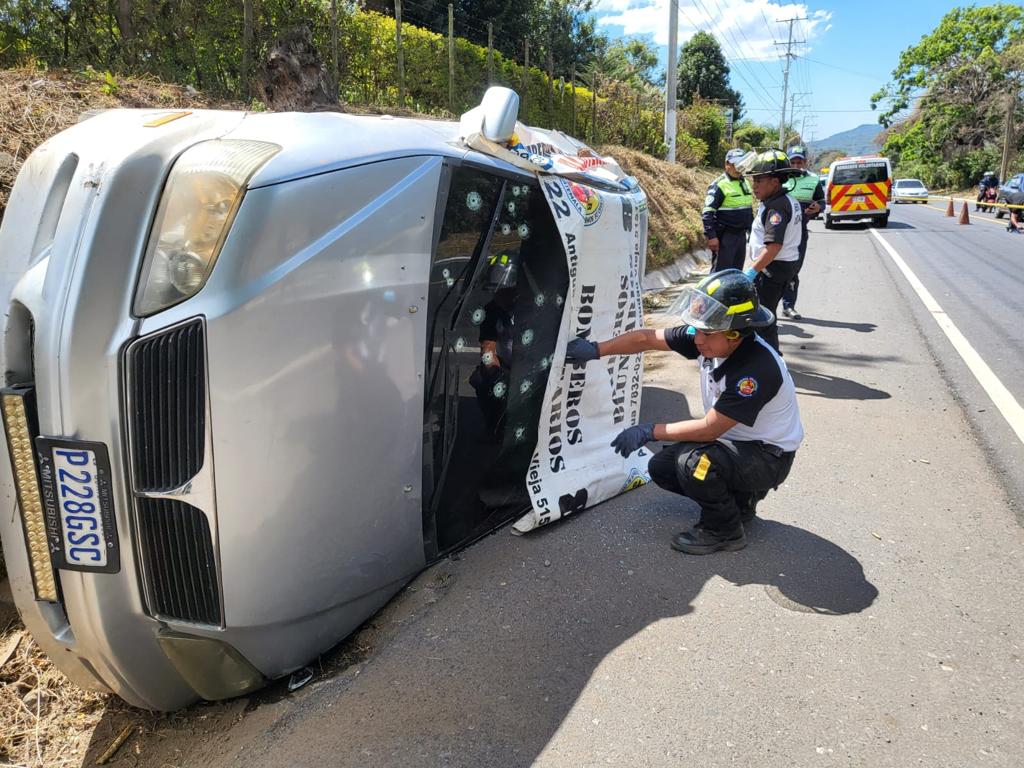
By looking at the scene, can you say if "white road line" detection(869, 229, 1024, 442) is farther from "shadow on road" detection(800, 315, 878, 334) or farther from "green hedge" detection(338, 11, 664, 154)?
"green hedge" detection(338, 11, 664, 154)

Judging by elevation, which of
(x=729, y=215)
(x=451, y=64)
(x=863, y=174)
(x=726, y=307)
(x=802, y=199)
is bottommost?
(x=726, y=307)

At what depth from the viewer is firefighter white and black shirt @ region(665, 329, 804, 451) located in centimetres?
298

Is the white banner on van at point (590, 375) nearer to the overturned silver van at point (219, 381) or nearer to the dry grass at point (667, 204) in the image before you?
the overturned silver van at point (219, 381)

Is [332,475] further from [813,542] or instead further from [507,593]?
[813,542]

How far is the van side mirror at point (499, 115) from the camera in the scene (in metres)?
2.82

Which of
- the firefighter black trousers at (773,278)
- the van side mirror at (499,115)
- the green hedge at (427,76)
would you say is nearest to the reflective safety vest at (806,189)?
the firefighter black trousers at (773,278)

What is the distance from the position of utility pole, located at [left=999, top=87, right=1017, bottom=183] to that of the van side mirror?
5042 cm

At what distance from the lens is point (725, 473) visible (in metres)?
3.10

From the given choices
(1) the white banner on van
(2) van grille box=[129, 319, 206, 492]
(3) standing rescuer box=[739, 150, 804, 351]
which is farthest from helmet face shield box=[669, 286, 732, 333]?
(3) standing rescuer box=[739, 150, 804, 351]

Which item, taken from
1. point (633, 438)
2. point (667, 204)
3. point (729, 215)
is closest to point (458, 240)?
point (633, 438)

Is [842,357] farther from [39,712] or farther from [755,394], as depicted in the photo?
[39,712]

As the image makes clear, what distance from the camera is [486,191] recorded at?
2.80 metres

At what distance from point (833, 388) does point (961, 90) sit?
56.4 metres

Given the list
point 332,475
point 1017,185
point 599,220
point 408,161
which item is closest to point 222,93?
point 599,220
